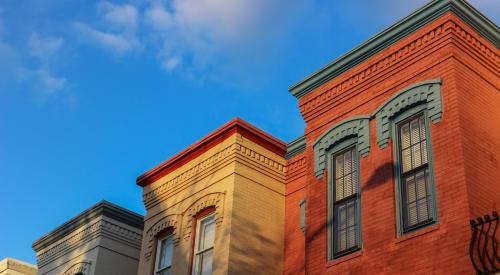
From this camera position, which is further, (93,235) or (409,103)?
(93,235)

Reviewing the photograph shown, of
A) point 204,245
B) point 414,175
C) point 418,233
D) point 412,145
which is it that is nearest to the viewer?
point 418,233

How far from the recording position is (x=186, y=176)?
17.9 meters

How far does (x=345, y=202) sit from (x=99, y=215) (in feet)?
32.5

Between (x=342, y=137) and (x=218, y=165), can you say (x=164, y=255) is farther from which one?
(x=342, y=137)

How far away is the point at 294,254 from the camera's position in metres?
16.2

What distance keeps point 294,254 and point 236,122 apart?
3369mm

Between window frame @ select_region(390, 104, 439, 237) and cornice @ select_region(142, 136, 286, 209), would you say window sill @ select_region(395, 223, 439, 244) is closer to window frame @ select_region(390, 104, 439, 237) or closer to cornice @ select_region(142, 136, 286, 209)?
window frame @ select_region(390, 104, 439, 237)

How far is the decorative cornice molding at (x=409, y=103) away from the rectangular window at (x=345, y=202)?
0.92m

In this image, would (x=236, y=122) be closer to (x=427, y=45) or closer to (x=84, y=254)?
(x=427, y=45)

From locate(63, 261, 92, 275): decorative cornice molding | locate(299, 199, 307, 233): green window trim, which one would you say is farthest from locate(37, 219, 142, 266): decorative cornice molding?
locate(299, 199, 307, 233): green window trim

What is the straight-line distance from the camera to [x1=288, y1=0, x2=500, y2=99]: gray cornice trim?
12789mm

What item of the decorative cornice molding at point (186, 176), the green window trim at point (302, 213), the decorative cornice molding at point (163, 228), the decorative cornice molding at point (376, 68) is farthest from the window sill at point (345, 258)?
the decorative cornice molding at point (163, 228)

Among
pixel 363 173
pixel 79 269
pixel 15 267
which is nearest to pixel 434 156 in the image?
pixel 363 173

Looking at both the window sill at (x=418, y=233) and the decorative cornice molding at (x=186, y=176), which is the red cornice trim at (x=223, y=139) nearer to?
the decorative cornice molding at (x=186, y=176)
